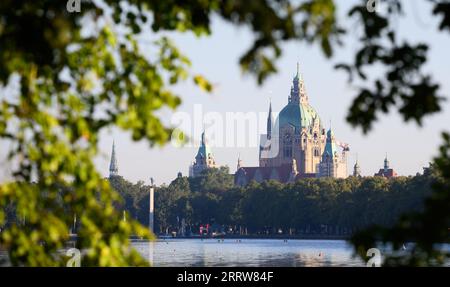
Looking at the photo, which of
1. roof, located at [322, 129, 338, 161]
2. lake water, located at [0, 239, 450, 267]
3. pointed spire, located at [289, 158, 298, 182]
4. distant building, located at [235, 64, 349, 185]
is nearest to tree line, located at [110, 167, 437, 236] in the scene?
distant building, located at [235, 64, 349, 185]

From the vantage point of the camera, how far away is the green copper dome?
622ft

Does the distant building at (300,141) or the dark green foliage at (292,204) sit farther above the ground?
the distant building at (300,141)

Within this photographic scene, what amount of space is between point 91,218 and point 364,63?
1.74m

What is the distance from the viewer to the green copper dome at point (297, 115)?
18962 cm

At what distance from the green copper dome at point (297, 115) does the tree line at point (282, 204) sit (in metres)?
14.2

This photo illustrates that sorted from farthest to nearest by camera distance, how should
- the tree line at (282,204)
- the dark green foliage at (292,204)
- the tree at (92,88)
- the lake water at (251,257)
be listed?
the tree line at (282,204), the dark green foliage at (292,204), the lake water at (251,257), the tree at (92,88)

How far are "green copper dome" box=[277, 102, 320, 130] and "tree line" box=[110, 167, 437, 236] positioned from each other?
14.2 meters

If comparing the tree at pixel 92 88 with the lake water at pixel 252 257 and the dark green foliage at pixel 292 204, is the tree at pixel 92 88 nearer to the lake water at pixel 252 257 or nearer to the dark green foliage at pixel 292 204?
the lake water at pixel 252 257

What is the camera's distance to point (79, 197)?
7062 millimetres

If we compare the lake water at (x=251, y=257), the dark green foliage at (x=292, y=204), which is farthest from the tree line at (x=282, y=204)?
the lake water at (x=251, y=257)
